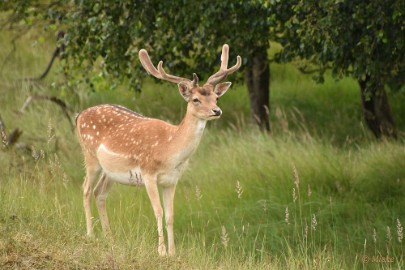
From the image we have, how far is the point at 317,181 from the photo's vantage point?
11039mm

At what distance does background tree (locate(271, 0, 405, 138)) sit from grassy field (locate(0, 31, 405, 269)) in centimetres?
95

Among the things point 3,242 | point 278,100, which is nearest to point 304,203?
point 3,242

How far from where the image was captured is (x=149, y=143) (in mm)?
8875

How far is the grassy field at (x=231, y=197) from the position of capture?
7457 millimetres

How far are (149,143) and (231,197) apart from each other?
2187mm

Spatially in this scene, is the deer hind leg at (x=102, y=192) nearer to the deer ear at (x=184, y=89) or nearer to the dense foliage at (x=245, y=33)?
the deer ear at (x=184, y=89)

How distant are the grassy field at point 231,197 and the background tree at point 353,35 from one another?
95 cm

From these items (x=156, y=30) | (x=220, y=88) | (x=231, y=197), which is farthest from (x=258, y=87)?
(x=220, y=88)

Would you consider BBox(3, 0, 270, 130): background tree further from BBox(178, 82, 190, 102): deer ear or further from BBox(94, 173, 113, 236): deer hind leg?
BBox(178, 82, 190, 102): deer ear

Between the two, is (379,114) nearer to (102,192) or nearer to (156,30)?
(156,30)

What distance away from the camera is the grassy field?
24.5 feet

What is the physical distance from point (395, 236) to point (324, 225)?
727 mm

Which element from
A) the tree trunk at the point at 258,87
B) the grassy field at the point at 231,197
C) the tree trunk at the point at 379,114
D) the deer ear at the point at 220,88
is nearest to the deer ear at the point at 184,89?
the deer ear at the point at 220,88

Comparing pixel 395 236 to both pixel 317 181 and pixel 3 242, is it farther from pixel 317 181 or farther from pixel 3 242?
pixel 3 242
